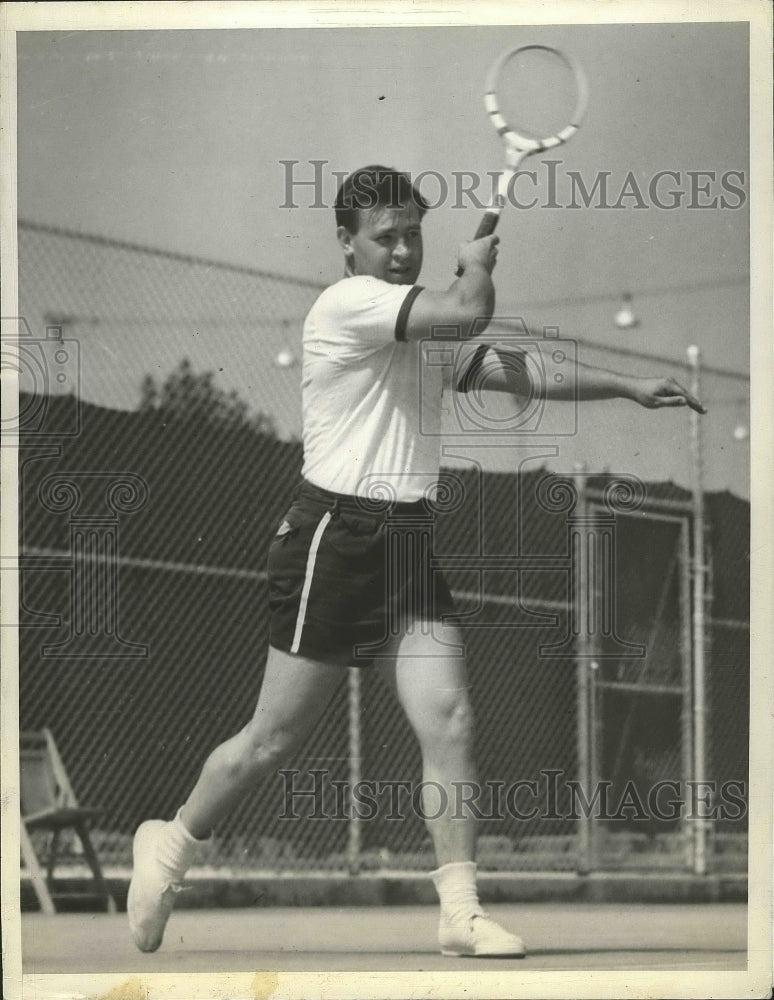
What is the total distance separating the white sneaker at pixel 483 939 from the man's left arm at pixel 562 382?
1.32 m

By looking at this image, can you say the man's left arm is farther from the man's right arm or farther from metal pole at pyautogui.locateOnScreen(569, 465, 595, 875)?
metal pole at pyautogui.locateOnScreen(569, 465, 595, 875)

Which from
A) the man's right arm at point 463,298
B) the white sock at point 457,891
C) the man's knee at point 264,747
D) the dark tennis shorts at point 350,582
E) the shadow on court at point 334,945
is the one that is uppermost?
the man's right arm at point 463,298

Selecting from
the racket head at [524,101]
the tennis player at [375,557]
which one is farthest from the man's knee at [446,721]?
the racket head at [524,101]

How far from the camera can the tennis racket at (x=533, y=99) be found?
468cm

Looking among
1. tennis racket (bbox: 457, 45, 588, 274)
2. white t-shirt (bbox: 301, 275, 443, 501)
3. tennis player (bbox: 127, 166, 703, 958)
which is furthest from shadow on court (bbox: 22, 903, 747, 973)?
tennis racket (bbox: 457, 45, 588, 274)

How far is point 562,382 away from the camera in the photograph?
4707mm

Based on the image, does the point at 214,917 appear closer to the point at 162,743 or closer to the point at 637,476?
the point at 162,743

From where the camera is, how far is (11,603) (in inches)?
184

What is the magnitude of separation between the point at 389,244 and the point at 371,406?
43 cm

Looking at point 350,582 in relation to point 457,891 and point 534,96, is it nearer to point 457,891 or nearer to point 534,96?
point 457,891

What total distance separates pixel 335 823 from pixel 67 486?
6.37 feet

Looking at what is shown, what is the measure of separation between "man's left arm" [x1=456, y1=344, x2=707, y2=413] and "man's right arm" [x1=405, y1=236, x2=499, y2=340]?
244 mm

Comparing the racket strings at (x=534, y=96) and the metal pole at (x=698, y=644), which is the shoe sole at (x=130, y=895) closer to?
the racket strings at (x=534, y=96)

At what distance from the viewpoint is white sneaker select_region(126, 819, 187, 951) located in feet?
14.8
